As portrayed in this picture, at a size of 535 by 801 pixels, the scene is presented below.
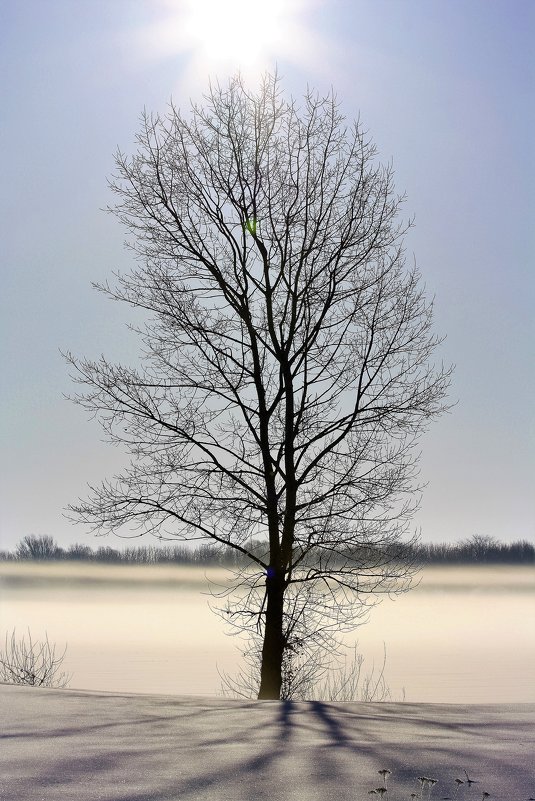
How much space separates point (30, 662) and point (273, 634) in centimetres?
514

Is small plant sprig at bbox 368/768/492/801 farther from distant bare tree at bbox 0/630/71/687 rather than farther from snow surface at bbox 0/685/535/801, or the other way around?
distant bare tree at bbox 0/630/71/687

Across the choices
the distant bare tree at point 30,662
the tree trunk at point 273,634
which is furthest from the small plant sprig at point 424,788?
the distant bare tree at point 30,662

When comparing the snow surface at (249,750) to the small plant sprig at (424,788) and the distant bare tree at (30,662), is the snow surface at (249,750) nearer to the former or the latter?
the small plant sprig at (424,788)

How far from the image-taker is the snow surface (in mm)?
4875

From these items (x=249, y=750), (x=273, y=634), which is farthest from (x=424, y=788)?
(x=273, y=634)

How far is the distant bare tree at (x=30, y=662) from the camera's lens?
15.4m

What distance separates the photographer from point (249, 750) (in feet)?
19.1

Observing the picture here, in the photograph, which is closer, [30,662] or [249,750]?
[249,750]

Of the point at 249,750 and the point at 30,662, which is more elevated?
the point at 249,750

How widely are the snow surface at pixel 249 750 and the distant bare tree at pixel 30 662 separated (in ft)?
24.9

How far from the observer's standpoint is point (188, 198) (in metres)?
13.9

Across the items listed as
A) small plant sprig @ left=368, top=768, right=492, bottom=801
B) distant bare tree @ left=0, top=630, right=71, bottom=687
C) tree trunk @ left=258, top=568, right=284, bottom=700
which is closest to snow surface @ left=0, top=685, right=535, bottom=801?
small plant sprig @ left=368, top=768, right=492, bottom=801

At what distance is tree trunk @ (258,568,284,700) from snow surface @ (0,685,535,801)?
16.1 ft

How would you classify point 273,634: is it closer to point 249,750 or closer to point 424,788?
point 249,750
